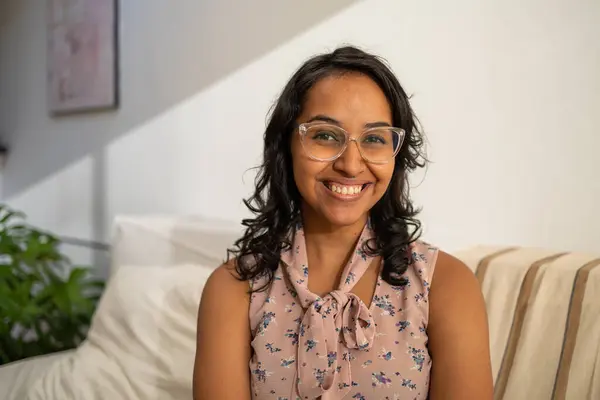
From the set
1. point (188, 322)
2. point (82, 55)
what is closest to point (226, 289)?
point (188, 322)

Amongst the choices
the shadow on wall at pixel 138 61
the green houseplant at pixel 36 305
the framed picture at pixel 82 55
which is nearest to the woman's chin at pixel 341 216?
the shadow on wall at pixel 138 61

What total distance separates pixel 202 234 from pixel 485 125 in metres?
0.96

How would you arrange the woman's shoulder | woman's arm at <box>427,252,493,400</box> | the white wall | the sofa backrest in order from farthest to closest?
the sofa backrest < the white wall < the woman's shoulder < woman's arm at <box>427,252,493,400</box>

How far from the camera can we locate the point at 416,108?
65.1 inches

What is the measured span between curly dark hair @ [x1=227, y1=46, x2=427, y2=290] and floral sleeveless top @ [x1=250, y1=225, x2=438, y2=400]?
2.0 inches

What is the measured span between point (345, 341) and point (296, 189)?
0.32 metres

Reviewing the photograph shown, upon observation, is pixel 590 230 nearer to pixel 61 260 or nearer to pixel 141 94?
pixel 141 94

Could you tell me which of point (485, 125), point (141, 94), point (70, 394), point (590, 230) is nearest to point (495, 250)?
point (590, 230)

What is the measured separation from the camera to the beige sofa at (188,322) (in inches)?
45.9

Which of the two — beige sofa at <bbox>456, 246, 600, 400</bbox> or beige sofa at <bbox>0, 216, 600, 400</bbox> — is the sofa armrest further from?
beige sofa at <bbox>456, 246, 600, 400</bbox>

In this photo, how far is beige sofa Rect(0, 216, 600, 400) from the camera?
117cm

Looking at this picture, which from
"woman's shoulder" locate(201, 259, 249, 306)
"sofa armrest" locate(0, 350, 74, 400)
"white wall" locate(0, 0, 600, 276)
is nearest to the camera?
"woman's shoulder" locate(201, 259, 249, 306)

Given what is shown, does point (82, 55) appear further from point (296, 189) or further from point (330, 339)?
point (330, 339)

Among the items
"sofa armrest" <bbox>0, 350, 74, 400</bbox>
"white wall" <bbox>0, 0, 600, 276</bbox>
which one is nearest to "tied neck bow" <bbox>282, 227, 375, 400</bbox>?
"white wall" <bbox>0, 0, 600, 276</bbox>
